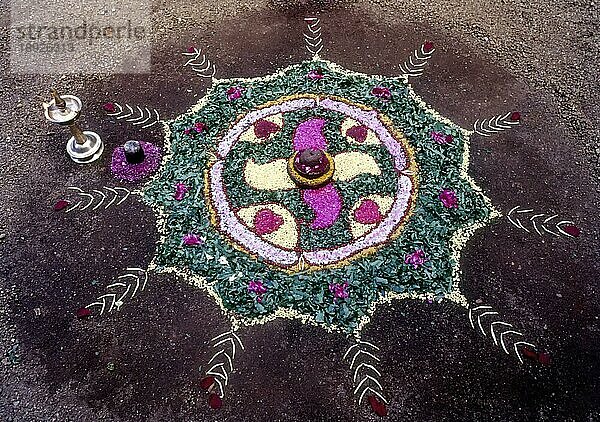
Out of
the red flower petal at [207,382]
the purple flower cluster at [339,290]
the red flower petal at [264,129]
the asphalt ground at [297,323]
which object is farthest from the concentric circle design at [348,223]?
the red flower petal at [207,382]

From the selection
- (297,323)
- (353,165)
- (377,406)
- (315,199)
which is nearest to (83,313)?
(297,323)

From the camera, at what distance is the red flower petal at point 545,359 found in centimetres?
819

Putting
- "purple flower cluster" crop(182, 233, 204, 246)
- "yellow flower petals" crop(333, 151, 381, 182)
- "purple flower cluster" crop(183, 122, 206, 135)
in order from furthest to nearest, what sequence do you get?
"purple flower cluster" crop(183, 122, 206, 135), "yellow flower petals" crop(333, 151, 381, 182), "purple flower cluster" crop(182, 233, 204, 246)

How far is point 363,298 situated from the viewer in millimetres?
8727

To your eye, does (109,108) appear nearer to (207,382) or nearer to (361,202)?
(361,202)

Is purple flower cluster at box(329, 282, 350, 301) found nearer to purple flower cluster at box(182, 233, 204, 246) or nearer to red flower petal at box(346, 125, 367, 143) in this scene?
purple flower cluster at box(182, 233, 204, 246)

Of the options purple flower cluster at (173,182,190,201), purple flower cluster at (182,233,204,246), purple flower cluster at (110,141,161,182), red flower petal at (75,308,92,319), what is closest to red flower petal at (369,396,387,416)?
purple flower cluster at (182,233,204,246)

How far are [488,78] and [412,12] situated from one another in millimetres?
2911

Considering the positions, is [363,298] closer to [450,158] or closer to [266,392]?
[266,392]

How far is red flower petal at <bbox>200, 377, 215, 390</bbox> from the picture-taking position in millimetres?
8062

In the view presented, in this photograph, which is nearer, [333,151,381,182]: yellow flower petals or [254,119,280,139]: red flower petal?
[333,151,381,182]: yellow flower petals

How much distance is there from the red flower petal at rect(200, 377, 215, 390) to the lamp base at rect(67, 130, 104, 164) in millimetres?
5276

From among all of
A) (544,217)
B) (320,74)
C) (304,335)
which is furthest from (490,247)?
(320,74)

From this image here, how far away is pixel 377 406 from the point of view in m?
7.84
